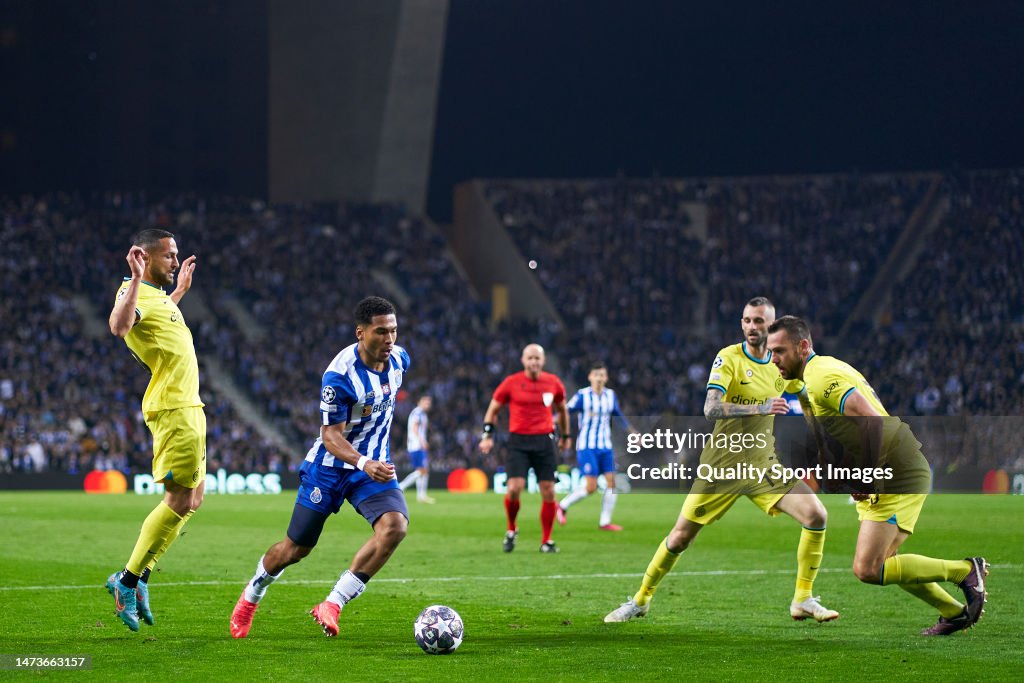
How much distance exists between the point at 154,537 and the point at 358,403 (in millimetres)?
1739

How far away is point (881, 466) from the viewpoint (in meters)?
8.75

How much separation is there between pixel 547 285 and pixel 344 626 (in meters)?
37.5

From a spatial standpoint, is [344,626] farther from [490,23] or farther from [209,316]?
[490,23]

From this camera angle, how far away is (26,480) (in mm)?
33656

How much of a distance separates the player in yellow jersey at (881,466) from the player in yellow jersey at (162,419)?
3.89 m

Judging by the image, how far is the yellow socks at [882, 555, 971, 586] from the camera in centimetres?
873

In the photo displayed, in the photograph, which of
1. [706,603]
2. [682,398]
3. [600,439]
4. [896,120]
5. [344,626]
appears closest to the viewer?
[344,626]

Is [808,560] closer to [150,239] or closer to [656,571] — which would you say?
[656,571]

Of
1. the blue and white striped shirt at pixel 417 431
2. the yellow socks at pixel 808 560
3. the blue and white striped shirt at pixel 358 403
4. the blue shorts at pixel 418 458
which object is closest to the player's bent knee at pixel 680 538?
the yellow socks at pixel 808 560

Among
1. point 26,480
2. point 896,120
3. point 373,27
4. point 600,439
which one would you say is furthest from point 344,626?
point 896,120

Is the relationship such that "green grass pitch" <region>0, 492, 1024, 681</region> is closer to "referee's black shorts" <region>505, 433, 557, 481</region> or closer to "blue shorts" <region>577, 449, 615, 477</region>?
"referee's black shorts" <region>505, 433, 557, 481</region>

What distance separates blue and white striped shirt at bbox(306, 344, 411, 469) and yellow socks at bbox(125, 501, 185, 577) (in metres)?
1.07

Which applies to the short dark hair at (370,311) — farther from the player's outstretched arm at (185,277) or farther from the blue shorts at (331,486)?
the player's outstretched arm at (185,277)

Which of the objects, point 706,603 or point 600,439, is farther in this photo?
point 600,439
